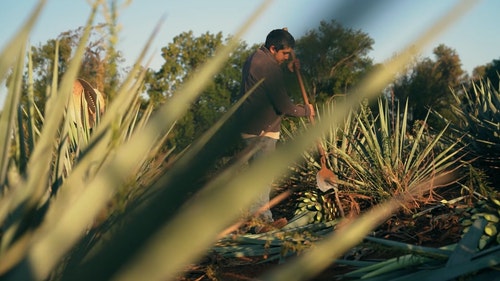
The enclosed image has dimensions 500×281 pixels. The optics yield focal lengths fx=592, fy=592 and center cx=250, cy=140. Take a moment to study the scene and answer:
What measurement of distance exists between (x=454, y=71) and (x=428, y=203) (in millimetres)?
44401

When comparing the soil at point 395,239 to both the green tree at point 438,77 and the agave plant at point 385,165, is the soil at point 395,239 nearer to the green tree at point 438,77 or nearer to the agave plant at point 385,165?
the agave plant at point 385,165

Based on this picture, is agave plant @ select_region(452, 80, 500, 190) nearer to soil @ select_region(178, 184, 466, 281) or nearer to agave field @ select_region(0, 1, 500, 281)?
soil @ select_region(178, 184, 466, 281)

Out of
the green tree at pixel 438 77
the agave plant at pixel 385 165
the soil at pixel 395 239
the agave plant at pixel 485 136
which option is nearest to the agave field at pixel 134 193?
Result: the soil at pixel 395 239

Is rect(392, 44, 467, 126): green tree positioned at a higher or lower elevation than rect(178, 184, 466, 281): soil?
higher

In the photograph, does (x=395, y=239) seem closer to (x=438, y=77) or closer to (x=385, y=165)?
(x=385, y=165)

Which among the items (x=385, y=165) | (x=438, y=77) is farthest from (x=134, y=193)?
(x=438, y=77)

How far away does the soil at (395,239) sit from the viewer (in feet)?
12.7

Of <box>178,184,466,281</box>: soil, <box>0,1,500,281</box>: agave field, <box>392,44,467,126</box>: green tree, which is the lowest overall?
<box>178,184,466,281</box>: soil

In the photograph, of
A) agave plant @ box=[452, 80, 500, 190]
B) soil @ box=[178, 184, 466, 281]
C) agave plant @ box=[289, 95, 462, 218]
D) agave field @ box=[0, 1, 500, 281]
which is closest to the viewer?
agave field @ box=[0, 1, 500, 281]

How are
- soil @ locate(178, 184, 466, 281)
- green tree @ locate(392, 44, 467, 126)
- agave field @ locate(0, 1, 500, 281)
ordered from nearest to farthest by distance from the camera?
agave field @ locate(0, 1, 500, 281), soil @ locate(178, 184, 466, 281), green tree @ locate(392, 44, 467, 126)

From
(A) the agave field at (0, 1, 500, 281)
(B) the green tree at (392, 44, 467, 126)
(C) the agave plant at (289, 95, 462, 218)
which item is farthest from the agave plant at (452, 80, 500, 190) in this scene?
(B) the green tree at (392, 44, 467, 126)

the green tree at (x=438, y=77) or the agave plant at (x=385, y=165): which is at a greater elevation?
the green tree at (x=438, y=77)

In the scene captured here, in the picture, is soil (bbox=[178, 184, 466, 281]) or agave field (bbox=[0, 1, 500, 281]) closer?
agave field (bbox=[0, 1, 500, 281])

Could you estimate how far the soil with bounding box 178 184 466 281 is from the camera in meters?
3.88
